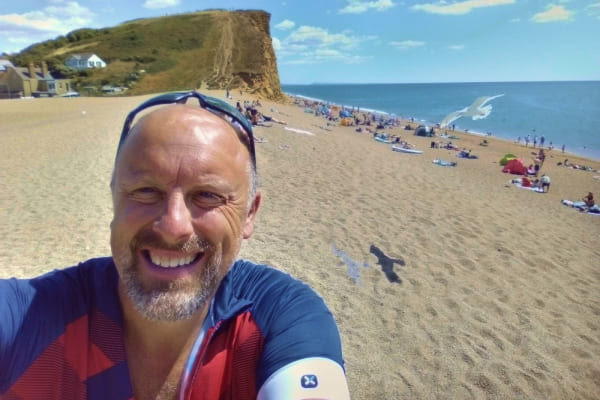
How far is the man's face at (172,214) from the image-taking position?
127cm

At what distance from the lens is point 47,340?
1211 mm

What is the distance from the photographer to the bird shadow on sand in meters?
6.10

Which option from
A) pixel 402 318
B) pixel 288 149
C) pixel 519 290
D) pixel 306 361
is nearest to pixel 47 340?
pixel 306 361

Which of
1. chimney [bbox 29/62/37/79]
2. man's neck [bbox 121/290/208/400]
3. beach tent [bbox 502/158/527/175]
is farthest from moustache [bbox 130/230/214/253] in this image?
chimney [bbox 29/62/37/79]

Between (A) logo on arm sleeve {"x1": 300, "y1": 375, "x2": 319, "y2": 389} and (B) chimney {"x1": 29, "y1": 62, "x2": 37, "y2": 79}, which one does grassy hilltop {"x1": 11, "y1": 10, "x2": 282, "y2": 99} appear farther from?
(A) logo on arm sleeve {"x1": 300, "y1": 375, "x2": 319, "y2": 389}

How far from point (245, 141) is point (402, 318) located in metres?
4.22

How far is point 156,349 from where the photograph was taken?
4.42 ft

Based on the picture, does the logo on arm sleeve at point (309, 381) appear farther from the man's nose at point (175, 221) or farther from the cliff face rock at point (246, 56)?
the cliff face rock at point (246, 56)

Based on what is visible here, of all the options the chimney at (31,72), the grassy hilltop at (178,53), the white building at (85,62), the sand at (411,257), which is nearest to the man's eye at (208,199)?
the sand at (411,257)

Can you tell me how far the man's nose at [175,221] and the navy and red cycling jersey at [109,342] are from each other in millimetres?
275

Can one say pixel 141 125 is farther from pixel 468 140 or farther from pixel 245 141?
pixel 468 140

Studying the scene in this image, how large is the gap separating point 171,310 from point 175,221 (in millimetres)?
284

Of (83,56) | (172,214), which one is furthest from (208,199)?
(83,56)

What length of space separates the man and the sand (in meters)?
3.00
